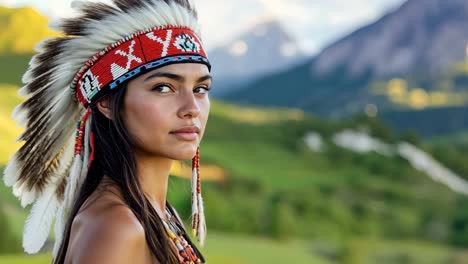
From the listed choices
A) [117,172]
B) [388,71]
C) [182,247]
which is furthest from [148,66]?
[388,71]

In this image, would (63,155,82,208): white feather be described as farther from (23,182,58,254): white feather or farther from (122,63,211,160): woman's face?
(23,182,58,254): white feather

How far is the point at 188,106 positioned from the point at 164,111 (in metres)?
0.07

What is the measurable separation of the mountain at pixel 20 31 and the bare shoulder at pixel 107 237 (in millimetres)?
24952

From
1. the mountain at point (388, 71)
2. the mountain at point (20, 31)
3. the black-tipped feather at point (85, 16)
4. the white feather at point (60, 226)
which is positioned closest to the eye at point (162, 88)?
the black-tipped feather at point (85, 16)

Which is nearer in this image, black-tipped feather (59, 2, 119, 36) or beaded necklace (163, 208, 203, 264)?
beaded necklace (163, 208, 203, 264)

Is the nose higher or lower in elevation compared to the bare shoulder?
higher

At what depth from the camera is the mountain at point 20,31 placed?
26922 millimetres

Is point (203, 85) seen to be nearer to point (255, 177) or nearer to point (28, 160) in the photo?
point (28, 160)

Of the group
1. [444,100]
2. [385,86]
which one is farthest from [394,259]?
[385,86]

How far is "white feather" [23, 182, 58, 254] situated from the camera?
2617 millimetres

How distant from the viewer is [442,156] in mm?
29609

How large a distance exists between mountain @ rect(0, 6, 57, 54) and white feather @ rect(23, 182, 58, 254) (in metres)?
24.2

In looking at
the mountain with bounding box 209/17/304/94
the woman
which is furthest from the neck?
the mountain with bounding box 209/17/304/94

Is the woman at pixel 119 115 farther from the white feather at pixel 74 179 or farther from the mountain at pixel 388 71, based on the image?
the mountain at pixel 388 71
